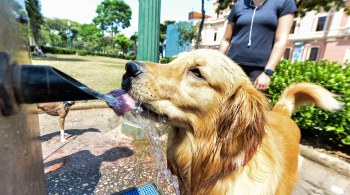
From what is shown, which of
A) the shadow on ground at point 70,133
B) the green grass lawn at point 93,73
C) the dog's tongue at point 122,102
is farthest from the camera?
the green grass lawn at point 93,73

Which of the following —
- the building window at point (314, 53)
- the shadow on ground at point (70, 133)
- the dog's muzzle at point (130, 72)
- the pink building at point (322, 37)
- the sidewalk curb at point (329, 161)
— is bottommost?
the shadow on ground at point (70, 133)

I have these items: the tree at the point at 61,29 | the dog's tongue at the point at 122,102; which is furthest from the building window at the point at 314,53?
the tree at the point at 61,29

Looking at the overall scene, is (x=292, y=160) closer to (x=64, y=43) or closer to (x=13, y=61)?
(x=13, y=61)

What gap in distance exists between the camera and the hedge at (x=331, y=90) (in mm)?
3232

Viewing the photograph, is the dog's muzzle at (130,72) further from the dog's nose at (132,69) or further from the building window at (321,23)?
the building window at (321,23)

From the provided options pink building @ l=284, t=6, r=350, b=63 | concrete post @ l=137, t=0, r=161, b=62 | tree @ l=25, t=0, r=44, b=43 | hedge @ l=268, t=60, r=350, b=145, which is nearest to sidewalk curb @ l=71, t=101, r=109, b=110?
concrete post @ l=137, t=0, r=161, b=62

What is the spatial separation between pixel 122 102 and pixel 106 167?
6.48 feet

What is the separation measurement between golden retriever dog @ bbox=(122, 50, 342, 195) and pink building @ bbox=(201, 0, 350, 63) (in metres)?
21.8

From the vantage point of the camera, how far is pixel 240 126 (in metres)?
1.49

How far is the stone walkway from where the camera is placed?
2.65m

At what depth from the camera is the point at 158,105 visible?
5.21 ft

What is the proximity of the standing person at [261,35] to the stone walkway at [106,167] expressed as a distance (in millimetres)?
1774

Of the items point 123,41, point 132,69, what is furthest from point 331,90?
point 123,41

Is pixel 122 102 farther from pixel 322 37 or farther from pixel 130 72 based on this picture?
pixel 322 37
